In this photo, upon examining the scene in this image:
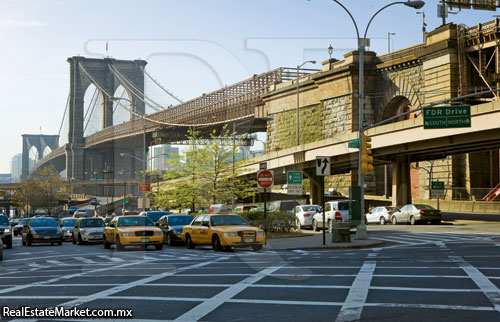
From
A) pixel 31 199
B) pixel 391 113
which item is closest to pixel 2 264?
pixel 391 113

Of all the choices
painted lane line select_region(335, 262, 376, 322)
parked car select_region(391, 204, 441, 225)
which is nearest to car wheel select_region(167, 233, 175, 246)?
painted lane line select_region(335, 262, 376, 322)

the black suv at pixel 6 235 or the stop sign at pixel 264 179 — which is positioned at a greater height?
the stop sign at pixel 264 179

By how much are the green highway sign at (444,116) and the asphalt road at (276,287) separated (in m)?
13.2

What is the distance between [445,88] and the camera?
57.4m

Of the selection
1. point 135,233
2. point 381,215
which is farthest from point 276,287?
point 381,215

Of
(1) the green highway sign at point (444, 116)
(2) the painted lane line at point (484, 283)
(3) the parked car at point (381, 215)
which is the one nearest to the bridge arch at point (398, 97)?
(3) the parked car at point (381, 215)

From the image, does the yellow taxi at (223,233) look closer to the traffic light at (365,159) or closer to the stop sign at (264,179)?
the stop sign at (264,179)

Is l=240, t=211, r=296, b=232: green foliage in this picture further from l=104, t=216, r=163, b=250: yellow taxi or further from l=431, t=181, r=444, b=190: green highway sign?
l=431, t=181, r=444, b=190: green highway sign

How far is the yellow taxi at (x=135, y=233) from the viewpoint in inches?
1033

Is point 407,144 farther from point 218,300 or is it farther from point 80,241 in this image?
→ point 218,300

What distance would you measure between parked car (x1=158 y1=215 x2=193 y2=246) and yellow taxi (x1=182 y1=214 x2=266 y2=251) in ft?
7.42

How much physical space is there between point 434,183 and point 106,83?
3933 inches

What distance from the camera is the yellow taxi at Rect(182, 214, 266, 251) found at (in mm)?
23844

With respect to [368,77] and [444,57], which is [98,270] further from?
[368,77]
